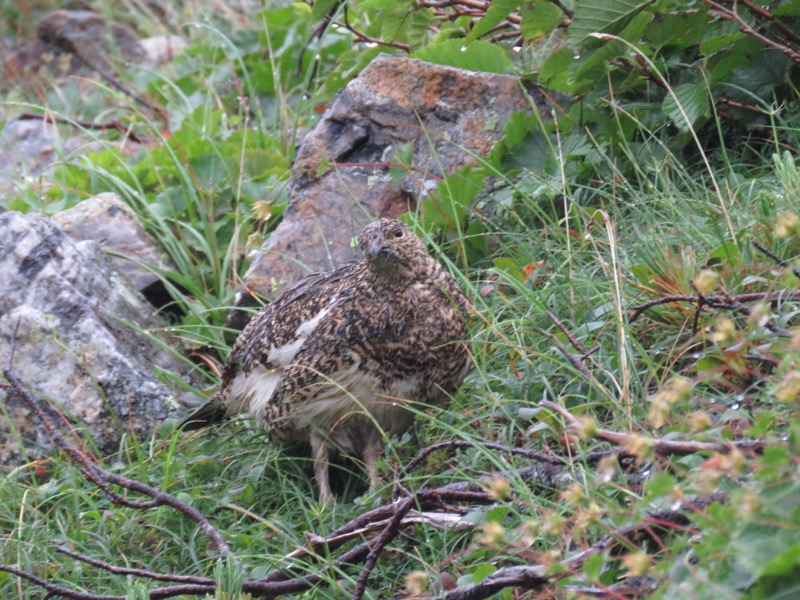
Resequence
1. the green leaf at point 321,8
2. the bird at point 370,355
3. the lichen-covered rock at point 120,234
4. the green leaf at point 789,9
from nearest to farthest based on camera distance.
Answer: the bird at point 370,355
the green leaf at point 789,9
the green leaf at point 321,8
the lichen-covered rock at point 120,234

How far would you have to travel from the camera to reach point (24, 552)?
3.55m

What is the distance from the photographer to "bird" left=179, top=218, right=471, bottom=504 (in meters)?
3.59

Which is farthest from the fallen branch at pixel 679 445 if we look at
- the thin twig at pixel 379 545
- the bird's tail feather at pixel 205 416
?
the bird's tail feather at pixel 205 416

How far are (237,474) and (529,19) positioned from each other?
2.10 meters

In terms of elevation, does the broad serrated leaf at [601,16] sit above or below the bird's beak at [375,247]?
above

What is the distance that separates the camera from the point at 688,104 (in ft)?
13.6

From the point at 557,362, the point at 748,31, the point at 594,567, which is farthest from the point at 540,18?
the point at 594,567

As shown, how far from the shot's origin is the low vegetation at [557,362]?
2.31 meters

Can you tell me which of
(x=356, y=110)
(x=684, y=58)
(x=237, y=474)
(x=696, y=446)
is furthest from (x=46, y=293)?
(x=696, y=446)

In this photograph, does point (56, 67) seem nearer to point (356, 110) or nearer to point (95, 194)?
point (95, 194)

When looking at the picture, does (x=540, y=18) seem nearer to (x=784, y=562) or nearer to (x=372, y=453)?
(x=372, y=453)

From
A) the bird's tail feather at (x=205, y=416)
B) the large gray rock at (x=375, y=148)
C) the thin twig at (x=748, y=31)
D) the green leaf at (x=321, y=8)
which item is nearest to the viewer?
the thin twig at (x=748, y=31)

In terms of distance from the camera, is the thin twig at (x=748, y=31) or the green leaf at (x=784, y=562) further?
the thin twig at (x=748, y=31)

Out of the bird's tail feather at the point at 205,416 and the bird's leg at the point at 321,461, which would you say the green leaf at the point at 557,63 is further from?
the bird's tail feather at the point at 205,416
